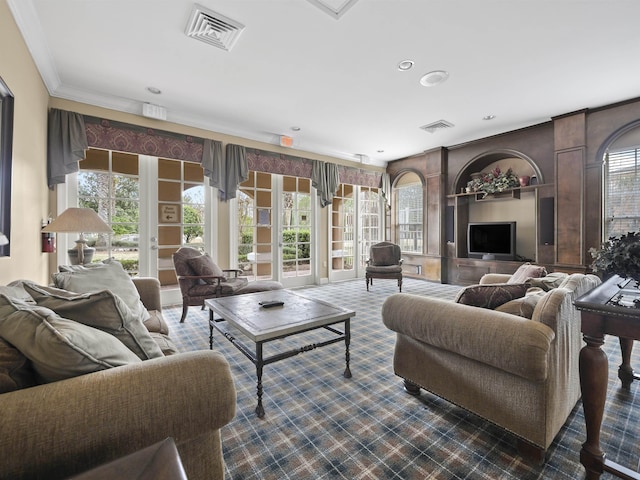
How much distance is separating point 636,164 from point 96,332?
572cm

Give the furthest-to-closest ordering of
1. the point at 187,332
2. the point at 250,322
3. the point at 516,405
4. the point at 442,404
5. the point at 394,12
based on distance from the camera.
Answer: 1. the point at 187,332
2. the point at 394,12
3. the point at 250,322
4. the point at 442,404
5. the point at 516,405

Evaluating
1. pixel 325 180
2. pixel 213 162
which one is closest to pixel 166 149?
pixel 213 162

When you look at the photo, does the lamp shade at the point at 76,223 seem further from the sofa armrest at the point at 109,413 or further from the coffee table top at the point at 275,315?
the sofa armrest at the point at 109,413

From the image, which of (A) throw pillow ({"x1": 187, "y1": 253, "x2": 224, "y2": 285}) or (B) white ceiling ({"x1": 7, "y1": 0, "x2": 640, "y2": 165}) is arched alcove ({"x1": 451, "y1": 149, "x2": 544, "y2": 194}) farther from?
(A) throw pillow ({"x1": 187, "y1": 253, "x2": 224, "y2": 285})

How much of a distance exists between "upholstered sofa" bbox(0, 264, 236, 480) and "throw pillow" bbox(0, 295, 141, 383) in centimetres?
1

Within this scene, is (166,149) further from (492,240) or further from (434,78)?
(492,240)

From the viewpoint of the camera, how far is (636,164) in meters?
3.80

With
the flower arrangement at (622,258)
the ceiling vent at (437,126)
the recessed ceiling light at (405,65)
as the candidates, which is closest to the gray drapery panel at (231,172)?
the recessed ceiling light at (405,65)

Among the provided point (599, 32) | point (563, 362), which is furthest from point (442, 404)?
point (599, 32)

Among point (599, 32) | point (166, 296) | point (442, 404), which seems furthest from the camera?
point (166, 296)

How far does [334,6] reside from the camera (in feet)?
7.20

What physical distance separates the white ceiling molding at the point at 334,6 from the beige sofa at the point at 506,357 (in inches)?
83.8

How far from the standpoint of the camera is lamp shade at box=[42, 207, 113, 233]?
2492 millimetres

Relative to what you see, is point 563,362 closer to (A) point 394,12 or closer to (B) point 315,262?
(A) point 394,12
